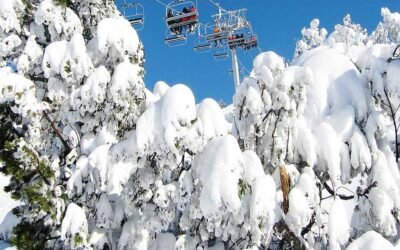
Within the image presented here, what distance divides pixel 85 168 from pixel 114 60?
1.90 m

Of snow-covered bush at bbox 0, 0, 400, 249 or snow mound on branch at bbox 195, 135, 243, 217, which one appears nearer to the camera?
snow mound on branch at bbox 195, 135, 243, 217

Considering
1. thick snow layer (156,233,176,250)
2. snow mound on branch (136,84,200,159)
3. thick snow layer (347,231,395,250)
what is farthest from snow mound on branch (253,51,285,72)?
thick snow layer (156,233,176,250)

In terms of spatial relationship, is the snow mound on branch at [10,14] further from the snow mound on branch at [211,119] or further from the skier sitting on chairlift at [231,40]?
the skier sitting on chairlift at [231,40]

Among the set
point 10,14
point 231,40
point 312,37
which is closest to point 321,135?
point 10,14

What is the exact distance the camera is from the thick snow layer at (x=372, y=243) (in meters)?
6.20

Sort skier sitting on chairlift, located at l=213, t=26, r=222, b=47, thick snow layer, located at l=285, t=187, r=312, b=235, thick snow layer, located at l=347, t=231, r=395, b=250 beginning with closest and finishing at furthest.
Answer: thick snow layer, located at l=347, t=231, r=395, b=250
thick snow layer, located at l=285, t=187, r=312, b=235
skier sitting on chairlift, located at l=213, t=26, r=222, b=47

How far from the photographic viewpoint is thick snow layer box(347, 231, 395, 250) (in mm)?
6203

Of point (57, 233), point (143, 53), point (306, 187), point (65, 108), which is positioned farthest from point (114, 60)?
point (306, 187)

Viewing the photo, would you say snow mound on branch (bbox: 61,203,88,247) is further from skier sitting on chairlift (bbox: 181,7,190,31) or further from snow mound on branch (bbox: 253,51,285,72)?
skier sitting on chairlift (bbox: 181,7,190,31)

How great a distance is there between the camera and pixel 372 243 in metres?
6.28

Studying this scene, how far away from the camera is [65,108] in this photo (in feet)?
28.7

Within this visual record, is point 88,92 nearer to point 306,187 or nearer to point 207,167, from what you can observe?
point 207,167

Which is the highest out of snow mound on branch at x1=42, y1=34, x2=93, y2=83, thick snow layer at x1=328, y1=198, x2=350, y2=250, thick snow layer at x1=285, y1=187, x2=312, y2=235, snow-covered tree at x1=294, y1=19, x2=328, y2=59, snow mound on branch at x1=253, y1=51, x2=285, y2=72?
snow-covered tree at x1=294, y1=19, x2=328, y2=59

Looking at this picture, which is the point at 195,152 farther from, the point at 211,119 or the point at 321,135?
the point at 321,135
